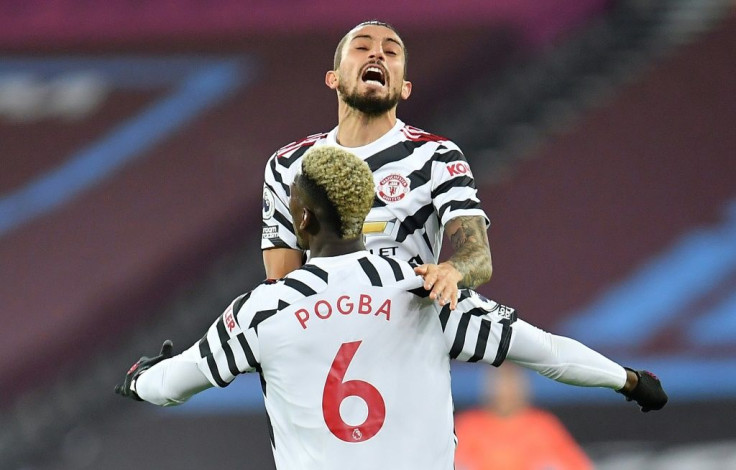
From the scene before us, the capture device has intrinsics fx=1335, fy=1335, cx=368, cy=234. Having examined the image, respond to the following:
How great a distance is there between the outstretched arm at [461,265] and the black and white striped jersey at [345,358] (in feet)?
0.26

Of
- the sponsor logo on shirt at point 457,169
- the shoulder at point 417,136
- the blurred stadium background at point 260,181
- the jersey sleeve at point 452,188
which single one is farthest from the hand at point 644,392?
the blurred stadium background at point 260,181

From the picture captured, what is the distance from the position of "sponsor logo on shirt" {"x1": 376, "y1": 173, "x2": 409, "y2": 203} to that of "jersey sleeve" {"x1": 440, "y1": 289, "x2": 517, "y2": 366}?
1.63 feet

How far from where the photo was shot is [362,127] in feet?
13.1

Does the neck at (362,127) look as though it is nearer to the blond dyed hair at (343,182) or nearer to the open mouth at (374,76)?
the open mouth at (374,76)

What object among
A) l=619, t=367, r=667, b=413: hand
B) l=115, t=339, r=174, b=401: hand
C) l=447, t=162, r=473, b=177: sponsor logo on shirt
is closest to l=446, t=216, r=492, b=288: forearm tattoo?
l=447, t=162, r=473, b=177: sponsor logo on shirt

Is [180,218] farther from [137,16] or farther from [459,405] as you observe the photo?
[459,405]

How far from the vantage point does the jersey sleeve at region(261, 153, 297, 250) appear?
3.99 metres

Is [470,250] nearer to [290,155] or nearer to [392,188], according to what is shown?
[392,188]

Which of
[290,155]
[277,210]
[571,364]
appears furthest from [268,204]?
[571,364]

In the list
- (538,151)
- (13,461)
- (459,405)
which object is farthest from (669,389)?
(13,461)

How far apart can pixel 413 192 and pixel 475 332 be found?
0.59 metres

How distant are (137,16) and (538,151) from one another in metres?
3.29

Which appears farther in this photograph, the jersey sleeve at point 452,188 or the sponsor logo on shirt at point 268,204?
the sponsor logo on shirt at point 268,204

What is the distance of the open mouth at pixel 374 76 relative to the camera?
3957 mm
